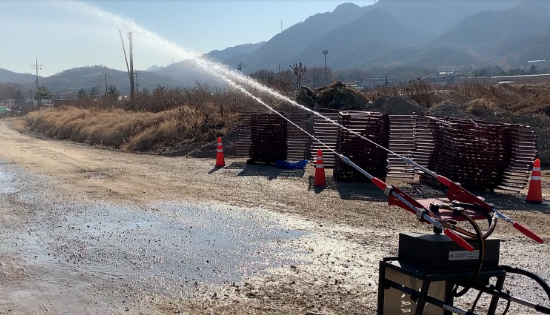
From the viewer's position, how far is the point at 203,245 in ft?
28.2

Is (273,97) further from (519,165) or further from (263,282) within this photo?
(263,282)

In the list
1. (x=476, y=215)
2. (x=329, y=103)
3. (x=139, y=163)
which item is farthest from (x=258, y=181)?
(x=329, y=103)

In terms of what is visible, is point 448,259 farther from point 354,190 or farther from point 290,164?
point 290,164

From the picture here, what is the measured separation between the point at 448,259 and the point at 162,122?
27939 millimetres

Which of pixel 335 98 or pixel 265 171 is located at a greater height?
pixel 335 98

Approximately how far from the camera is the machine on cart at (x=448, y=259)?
3.88 metres

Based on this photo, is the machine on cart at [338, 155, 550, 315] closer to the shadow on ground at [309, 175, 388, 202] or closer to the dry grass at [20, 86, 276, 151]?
the shadow on ground at [309, 175, 388, 202]

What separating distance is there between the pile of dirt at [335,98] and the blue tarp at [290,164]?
30.0 ft

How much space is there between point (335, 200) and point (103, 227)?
506cm

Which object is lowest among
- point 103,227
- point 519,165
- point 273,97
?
point 103,227

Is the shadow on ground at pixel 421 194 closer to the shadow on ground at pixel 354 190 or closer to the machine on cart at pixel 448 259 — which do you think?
the shadow on ground at pixel 354 190

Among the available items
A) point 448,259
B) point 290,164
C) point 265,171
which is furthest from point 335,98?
point 448,259

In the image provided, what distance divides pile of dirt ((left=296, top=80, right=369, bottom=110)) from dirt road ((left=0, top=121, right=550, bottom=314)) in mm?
12325

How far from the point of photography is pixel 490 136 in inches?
520
